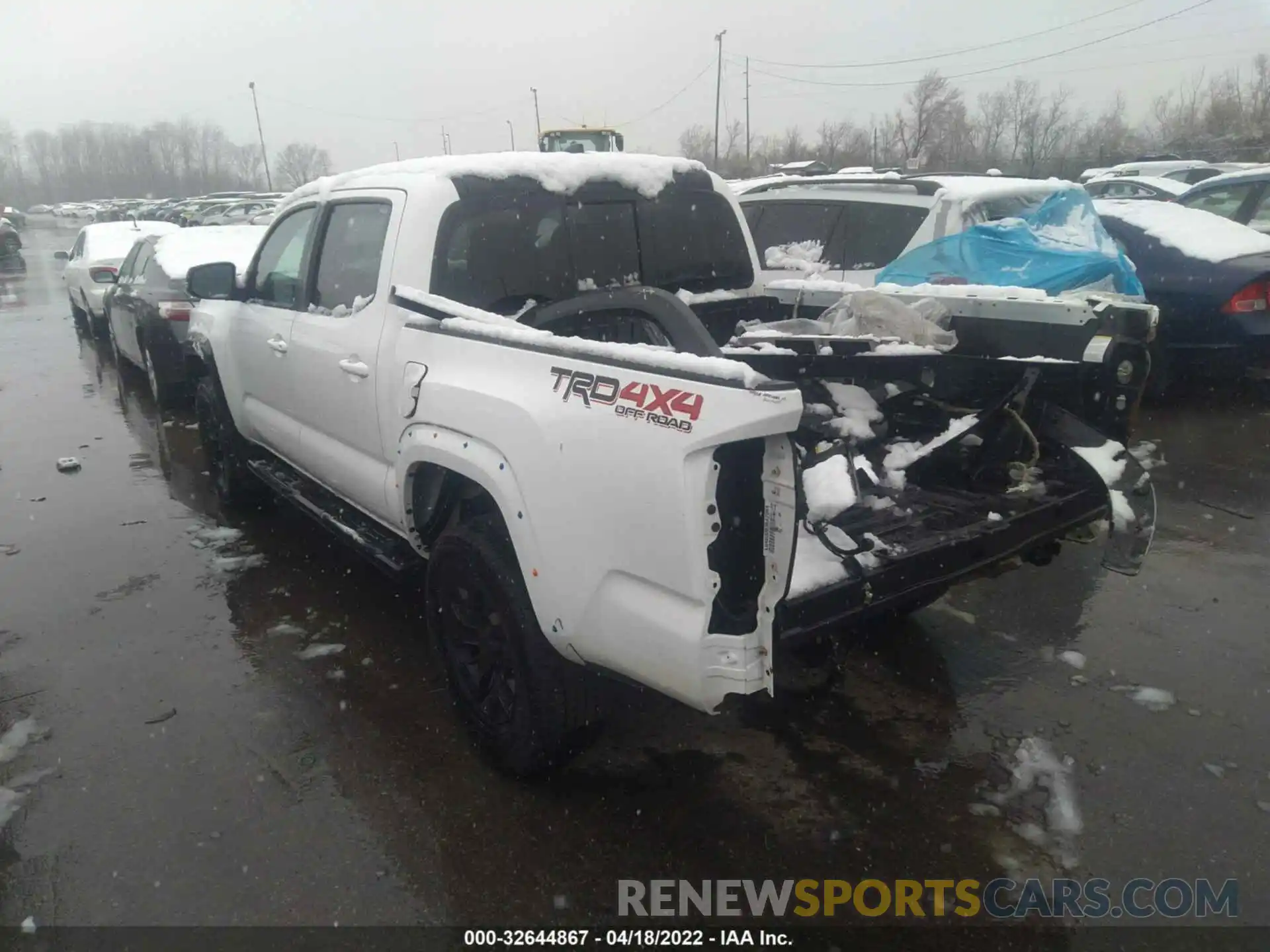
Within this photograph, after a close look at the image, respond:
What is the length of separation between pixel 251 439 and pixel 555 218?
8.91ft

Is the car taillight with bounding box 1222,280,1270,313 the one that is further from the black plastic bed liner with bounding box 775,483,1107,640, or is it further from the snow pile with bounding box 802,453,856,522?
the snow pile with bounding box 802,453,856,522

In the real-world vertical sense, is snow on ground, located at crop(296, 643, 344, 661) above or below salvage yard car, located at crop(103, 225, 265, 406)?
below

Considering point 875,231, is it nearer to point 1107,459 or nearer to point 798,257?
point 798,257

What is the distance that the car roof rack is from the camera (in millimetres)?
6445

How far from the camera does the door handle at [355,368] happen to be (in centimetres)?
363

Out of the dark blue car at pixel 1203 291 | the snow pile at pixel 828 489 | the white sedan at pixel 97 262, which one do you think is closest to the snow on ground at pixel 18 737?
the snow pile at pixel 828 489

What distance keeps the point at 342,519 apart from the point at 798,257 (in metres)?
3.83

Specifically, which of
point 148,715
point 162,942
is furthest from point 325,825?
point 148,715

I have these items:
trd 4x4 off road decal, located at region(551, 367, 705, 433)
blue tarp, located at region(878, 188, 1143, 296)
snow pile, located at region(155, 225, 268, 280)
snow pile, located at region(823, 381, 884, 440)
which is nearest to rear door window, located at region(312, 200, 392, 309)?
trd 4x4 off road decal, located at region(551, 367, 705, 433)

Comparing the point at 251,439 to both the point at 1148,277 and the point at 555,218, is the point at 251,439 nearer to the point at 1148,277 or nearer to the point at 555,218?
the point at 555,218

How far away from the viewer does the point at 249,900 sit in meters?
2.64

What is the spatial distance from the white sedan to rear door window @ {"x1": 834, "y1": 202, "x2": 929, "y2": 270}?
343 inches

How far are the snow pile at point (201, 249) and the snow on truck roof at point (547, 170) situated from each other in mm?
4868

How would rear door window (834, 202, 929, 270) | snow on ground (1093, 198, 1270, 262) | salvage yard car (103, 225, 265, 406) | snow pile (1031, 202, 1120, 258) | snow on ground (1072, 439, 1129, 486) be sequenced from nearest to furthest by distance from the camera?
snow on ground (1072, 439, 1129, 486) < snow pile (1031, 202, 1120, 258) < rear door window (834, 202, 929, 270) < snow on ground (1093, 198, 1270, 262) < salvage yard car (103, 225, 265, 406)
